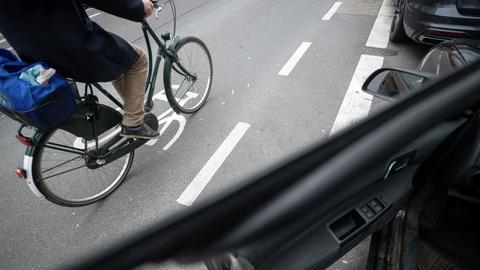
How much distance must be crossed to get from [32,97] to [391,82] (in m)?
2.27

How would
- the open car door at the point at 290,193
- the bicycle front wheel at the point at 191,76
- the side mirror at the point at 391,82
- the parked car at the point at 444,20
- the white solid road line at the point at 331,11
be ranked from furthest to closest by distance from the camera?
the white solid road line at the point at 331,11 → the bicycle front wheel at the point at 191,76 → the parked car at the point at 444,20 → the side mirror at the point at 391,82 → the open car door at the point at 290,193

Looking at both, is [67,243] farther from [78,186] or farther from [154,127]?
[154,127]

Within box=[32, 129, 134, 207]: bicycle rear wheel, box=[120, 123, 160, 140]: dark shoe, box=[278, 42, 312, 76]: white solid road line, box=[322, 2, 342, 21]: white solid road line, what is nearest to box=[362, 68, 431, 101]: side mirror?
box=[120, 123, 160, 140]: dark shoe

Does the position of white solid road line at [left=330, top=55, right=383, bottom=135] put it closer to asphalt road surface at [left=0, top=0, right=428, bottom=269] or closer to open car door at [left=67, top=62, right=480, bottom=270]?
asphalt road surface at [left=0, top=0, right=428, bottom=269]

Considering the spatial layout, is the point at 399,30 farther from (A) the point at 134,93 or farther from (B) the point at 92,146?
(B) the point at 92,146

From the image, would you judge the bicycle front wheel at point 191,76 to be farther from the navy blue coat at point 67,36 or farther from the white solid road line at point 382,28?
the white solid road line at point 382,28

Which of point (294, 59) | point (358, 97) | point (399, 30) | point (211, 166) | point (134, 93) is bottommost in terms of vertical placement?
point (211, 166)

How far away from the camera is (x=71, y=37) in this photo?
1.99 m

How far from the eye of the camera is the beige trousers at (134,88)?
8.55 ft

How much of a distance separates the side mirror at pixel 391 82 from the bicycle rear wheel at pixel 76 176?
228 centimetres

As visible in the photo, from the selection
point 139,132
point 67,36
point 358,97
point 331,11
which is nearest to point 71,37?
point 67,36

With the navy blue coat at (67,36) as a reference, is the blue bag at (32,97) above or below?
below

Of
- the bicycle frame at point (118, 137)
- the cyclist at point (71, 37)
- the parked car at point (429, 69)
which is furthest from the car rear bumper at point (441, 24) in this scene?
the cyclist at point (71, 37)

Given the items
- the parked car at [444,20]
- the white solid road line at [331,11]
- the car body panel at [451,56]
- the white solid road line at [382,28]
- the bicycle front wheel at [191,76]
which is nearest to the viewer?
the car body panel at [451,56]
